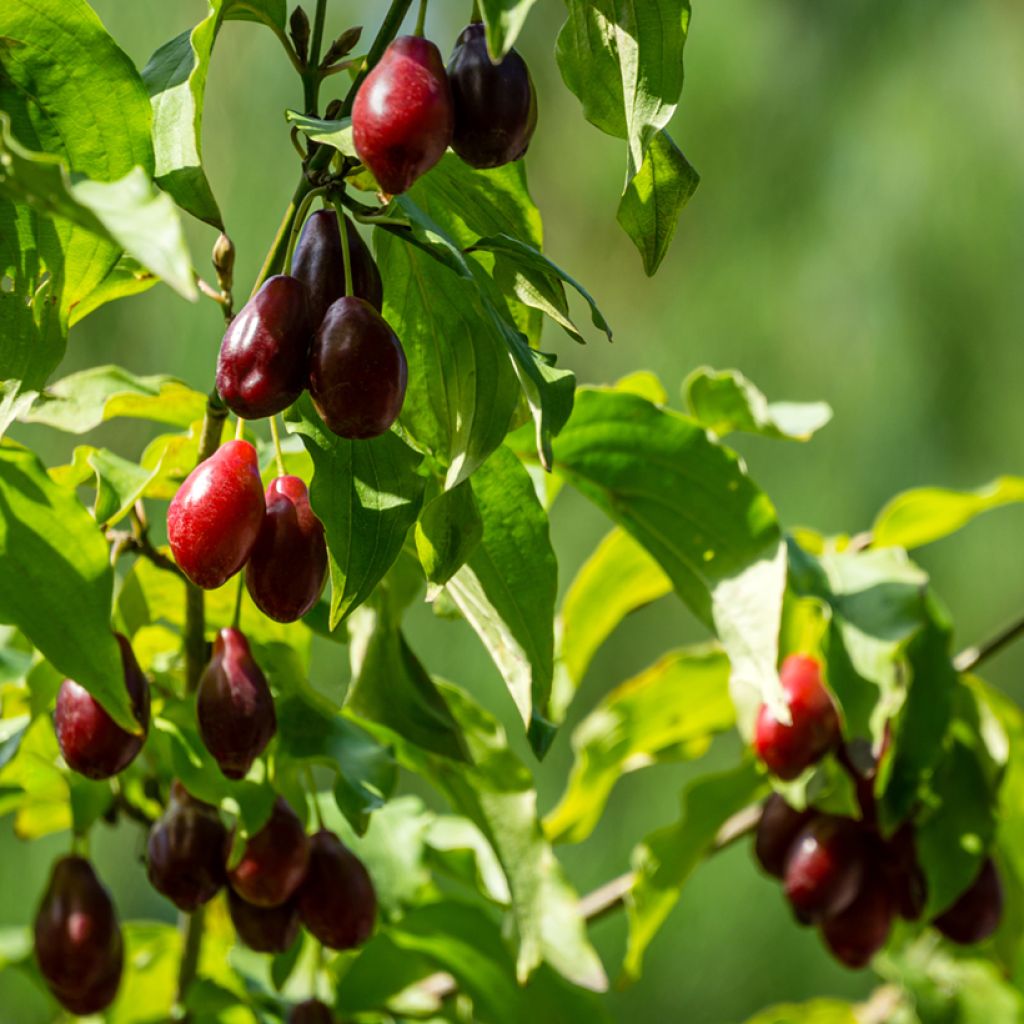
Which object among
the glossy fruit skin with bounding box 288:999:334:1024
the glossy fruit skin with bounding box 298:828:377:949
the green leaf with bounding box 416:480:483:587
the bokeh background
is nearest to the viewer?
the green leaf with bounding box 416:480:483:587

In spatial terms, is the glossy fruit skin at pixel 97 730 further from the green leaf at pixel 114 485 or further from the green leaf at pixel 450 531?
the green leaf at pixel 450 531

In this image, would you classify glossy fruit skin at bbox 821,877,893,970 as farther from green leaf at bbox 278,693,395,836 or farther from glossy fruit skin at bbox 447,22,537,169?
glossy fruit skin at bbox 447,22,537,169

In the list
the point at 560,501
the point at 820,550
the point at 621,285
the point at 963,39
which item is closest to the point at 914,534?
the point at 820,550

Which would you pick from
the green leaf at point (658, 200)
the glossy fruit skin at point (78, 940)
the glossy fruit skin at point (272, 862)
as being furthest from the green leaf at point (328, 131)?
the glossy fruit skin at point (78, 940)

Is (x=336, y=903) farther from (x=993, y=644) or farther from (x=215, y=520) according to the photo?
(x=993, y=644)

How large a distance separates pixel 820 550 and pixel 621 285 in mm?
934

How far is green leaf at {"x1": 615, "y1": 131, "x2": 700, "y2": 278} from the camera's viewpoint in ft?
1.84

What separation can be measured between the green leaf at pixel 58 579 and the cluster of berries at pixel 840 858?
Result: 0.42m

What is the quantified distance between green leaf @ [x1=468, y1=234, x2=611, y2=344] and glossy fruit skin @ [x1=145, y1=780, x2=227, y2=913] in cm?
33

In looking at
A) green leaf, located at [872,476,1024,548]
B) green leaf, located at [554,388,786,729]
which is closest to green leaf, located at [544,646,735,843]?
green leaf, located at [872,476,1024,548]

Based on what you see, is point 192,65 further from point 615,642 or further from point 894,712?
point 615,642

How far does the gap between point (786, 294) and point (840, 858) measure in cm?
105

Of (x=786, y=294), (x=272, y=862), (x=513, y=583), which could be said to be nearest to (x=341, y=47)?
(x=513, y=583)

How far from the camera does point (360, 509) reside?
55cm
